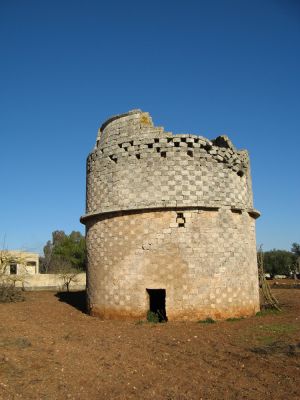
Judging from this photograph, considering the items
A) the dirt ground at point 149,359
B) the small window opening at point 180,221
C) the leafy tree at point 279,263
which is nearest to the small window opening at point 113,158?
the small window opening at point 180,221

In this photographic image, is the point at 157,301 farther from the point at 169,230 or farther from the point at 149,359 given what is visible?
the point at 149,359

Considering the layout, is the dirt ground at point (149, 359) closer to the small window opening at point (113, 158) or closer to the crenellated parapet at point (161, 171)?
the crenellated parapet at point (161, 171)

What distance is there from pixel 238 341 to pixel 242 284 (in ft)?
10.0

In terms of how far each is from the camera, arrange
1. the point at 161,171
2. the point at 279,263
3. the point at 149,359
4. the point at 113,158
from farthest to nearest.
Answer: the point at 279,263
the point at 113,158
the point at 161,171
the point at 149,359

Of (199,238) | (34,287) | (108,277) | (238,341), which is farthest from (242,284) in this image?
(34,287)

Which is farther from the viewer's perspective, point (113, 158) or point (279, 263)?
point (279, 263)

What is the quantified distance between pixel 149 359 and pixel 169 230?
14.0 ft

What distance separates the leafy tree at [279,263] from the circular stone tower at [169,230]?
34.6 m

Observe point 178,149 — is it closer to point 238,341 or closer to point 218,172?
point 218,172

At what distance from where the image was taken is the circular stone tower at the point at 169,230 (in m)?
10.5

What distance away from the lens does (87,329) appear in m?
9.70

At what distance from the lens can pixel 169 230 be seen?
1064 centimetres

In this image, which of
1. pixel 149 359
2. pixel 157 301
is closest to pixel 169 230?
pixel 157 301

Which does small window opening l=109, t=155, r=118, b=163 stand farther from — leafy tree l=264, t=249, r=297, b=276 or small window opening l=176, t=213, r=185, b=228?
leafy tree l=264, t=249, r=297, b=276
